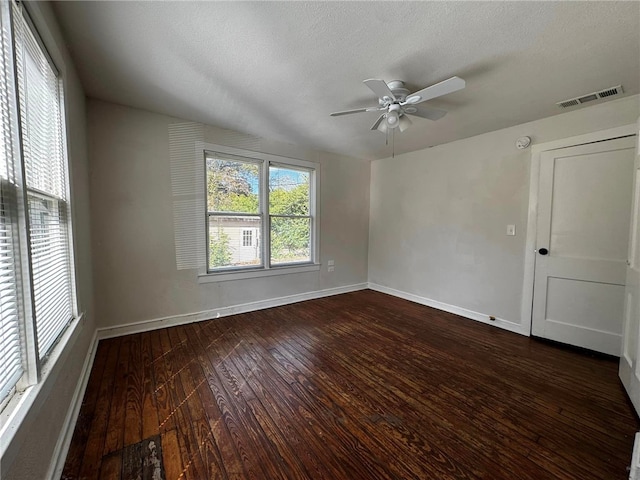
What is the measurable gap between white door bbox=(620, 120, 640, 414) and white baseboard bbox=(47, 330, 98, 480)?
3.40m

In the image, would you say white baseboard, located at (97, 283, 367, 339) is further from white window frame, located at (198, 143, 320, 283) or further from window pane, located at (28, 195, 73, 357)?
window pane, located at (28, 195, 73, 357)

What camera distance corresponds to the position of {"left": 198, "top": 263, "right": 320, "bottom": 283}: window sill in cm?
338

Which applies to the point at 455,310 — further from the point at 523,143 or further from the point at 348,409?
the point at 348,409

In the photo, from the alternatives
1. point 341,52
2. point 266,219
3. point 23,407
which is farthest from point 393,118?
point 23,407

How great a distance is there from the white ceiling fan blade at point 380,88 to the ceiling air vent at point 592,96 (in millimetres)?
1781

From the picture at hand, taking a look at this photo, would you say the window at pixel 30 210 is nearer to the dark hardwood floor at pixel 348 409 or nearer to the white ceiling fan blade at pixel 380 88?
the dark hardwood floor at pixel 348 409

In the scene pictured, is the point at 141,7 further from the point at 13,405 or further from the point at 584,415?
the point at 584,415

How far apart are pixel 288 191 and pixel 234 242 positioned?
1.12 m

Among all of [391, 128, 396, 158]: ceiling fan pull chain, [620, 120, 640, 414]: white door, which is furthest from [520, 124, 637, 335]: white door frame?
[391, 128, 396, 158]: ceiling fan pull chain

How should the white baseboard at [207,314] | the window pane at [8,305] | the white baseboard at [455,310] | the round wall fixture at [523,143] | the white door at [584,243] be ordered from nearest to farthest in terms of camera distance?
the window pane at [8,305]
the white door at [584,243]
the white baseboard at [207,314]
the round wall fixture at [523,143]
the white baseboard at [455,310]

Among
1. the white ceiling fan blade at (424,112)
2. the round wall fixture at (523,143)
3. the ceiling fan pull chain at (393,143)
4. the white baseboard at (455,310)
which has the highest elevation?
the ceiling fan pull chain at (393,143)

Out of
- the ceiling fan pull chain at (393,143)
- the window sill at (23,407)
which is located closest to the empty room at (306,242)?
the window sill at (23,407)

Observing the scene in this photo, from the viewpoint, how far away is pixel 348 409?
1.79 meters

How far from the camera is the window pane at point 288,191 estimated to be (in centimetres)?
388
